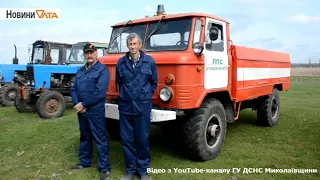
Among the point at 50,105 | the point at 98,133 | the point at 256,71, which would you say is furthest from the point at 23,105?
the point at 256,71

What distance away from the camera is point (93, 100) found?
392 cm

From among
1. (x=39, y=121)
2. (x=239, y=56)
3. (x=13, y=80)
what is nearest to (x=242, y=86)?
(x=239, y=56)

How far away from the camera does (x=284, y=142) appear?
571cm

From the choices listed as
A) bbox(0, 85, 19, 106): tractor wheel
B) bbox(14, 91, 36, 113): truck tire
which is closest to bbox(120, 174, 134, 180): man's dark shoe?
bbox(14, 91, 36, 113): truck tire

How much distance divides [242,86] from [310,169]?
5.95 feet

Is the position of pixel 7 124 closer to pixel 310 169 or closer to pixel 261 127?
pixel 261 127

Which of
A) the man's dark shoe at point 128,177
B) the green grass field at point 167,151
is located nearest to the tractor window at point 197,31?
the green grass field at point 167,151

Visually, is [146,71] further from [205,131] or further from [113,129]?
[113,129]

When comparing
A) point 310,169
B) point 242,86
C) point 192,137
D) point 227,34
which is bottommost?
point 310,169

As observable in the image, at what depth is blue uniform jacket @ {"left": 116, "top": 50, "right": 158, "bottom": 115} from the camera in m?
3.77

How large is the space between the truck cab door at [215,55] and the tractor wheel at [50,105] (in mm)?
5417

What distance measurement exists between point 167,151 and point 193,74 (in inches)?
66.4

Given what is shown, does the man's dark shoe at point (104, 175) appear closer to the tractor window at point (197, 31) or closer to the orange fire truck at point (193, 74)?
the orange fire truck at point (193, 74)

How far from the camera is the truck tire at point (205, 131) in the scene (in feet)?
14.3
